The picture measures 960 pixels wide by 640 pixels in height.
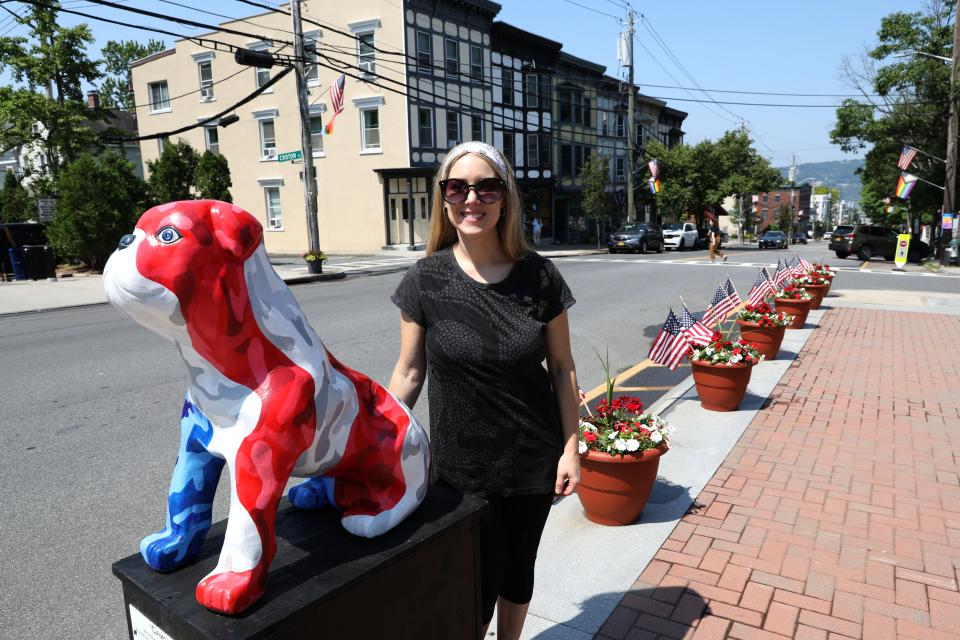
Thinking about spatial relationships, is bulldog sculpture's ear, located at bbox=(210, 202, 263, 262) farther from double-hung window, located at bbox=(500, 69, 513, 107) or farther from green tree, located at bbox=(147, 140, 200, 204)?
double-hung window, located at bbox=(500, 69, 513, 107)

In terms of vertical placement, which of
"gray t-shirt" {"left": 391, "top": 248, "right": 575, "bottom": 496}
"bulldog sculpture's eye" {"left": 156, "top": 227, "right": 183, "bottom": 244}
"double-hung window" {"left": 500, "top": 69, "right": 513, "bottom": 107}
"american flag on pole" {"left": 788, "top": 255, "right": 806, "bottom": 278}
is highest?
"double-hung window" {"left": 500, "top": 69, "right": 513, "bottom": 107}

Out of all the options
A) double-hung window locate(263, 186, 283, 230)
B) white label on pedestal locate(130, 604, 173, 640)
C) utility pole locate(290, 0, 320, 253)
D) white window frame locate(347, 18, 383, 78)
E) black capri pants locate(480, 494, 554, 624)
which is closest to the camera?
white label on pedestal locate(130, 604, 173, 640)

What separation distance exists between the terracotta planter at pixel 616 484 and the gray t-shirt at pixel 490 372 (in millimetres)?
1543

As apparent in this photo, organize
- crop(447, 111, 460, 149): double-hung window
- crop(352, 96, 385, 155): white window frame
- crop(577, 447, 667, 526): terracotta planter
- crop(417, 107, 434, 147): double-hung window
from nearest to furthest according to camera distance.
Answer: crop(577, 447, 667, 526): terracotta planter → crop(352, 96, 385, 155): white window frame → crop(417, 107, 434, 147): double-hung window → crop(447, 111, 460, 149): double-hung window

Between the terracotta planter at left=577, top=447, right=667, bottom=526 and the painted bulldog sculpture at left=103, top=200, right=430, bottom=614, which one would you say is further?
the terracotta planter at left=577, top=447, right=667, bottom=526

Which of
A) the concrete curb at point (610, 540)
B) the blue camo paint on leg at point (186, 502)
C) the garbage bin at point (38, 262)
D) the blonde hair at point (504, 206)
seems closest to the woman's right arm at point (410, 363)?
the blonde hair at point (504, 206)

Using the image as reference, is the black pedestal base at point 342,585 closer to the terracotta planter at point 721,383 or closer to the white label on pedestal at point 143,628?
the white label on pedestal at point 143,628

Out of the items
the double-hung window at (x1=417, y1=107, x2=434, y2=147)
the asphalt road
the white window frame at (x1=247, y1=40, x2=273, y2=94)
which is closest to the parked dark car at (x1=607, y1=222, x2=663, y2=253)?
the double-hung window at (x1=417, y1=107, x2=434, y2=147)

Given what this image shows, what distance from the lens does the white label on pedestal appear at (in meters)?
1.54

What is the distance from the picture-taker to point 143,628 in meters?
1.60

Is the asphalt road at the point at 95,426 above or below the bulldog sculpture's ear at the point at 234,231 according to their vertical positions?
below

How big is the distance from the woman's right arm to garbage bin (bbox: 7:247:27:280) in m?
20.8

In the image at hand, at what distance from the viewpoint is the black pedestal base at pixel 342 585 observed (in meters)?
1.46

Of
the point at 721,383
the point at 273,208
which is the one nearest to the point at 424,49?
the point at 273,208
